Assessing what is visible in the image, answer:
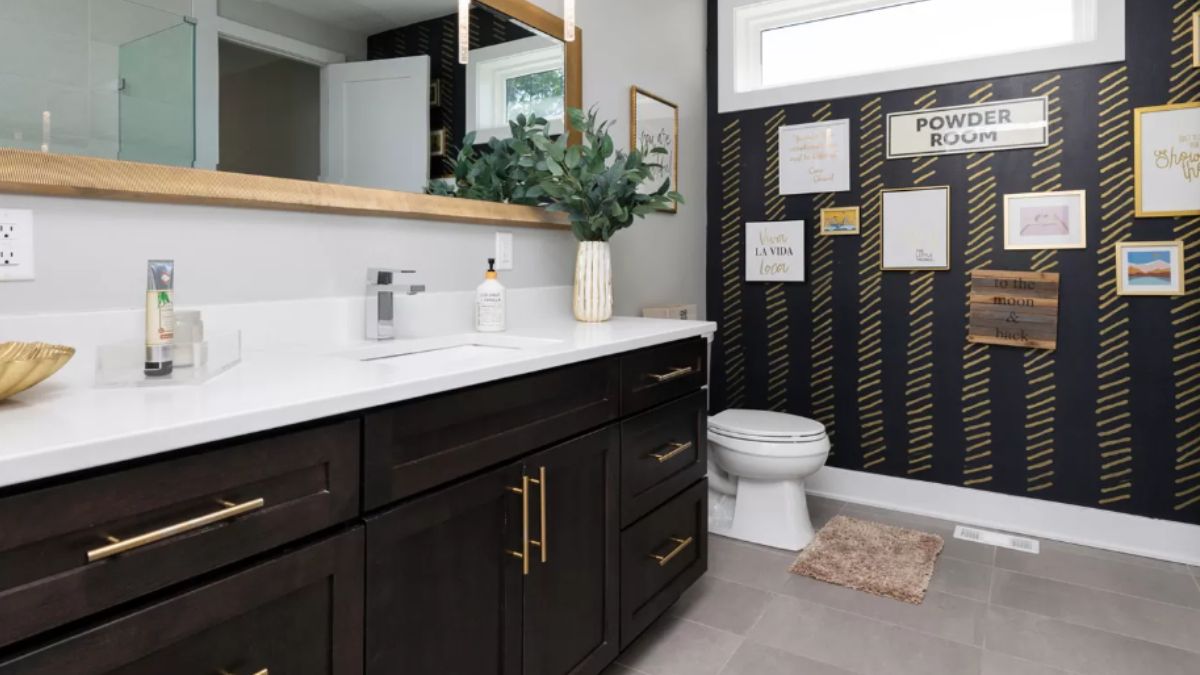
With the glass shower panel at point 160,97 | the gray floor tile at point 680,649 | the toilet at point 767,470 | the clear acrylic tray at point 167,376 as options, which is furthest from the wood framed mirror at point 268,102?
the gray floor tile at point 680,649

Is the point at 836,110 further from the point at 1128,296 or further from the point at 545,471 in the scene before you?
the point at 545,471

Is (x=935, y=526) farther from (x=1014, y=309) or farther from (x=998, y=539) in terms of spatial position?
(x=1014, y=309)

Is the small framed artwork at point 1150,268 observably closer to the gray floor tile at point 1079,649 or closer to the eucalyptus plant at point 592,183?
the gray floor tile at point 1079,649

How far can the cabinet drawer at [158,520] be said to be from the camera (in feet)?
2.20

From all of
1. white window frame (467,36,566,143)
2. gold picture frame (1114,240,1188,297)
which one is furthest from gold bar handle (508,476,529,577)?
gold picture frame (1114,240,1188,297)

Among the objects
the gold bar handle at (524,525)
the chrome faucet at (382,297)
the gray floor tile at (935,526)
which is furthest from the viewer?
the gray floor tile at (935,526)

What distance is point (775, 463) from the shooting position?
2.57m

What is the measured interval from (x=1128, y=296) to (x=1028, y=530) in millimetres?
980

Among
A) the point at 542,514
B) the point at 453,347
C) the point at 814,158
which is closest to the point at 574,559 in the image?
the point at 542,514

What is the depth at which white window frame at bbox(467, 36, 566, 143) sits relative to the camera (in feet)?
6.77

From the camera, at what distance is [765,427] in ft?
8.66

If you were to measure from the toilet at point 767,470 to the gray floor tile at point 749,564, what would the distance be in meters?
0.06

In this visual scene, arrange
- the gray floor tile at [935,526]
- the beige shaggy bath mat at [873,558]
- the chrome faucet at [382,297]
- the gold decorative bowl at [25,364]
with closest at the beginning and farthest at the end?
1. the gold decorative bowl at [25,364]
2. the chrome faucet at [382,297]
3. the beige shaggy bath mat at [873,558]
4. the gray floor tile at [935,526]

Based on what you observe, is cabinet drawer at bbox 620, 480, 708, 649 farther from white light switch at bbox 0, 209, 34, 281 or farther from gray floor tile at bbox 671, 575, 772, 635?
white light switch at bbox 0, 209, 34, 281
